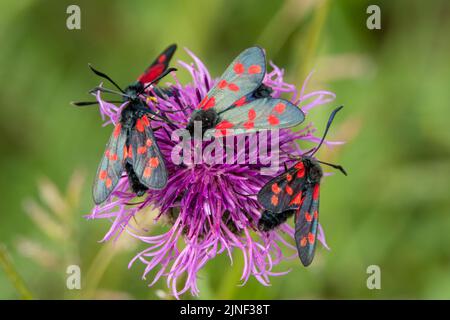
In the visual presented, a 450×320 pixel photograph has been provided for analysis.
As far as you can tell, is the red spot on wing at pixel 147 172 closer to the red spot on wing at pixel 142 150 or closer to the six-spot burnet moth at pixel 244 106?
the red spot on wing at pixel 142 150

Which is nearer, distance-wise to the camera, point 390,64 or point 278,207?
point 278,207

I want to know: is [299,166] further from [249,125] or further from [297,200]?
[249,125]

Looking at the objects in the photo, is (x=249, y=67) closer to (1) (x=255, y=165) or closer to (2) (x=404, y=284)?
(1) (x=255, y=165)

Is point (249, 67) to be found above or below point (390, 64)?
below

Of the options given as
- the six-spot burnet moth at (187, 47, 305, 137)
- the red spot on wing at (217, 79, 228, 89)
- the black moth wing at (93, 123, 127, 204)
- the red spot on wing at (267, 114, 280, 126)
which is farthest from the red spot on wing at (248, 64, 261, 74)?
the black moth wing at (93, 123, 127, 204)
